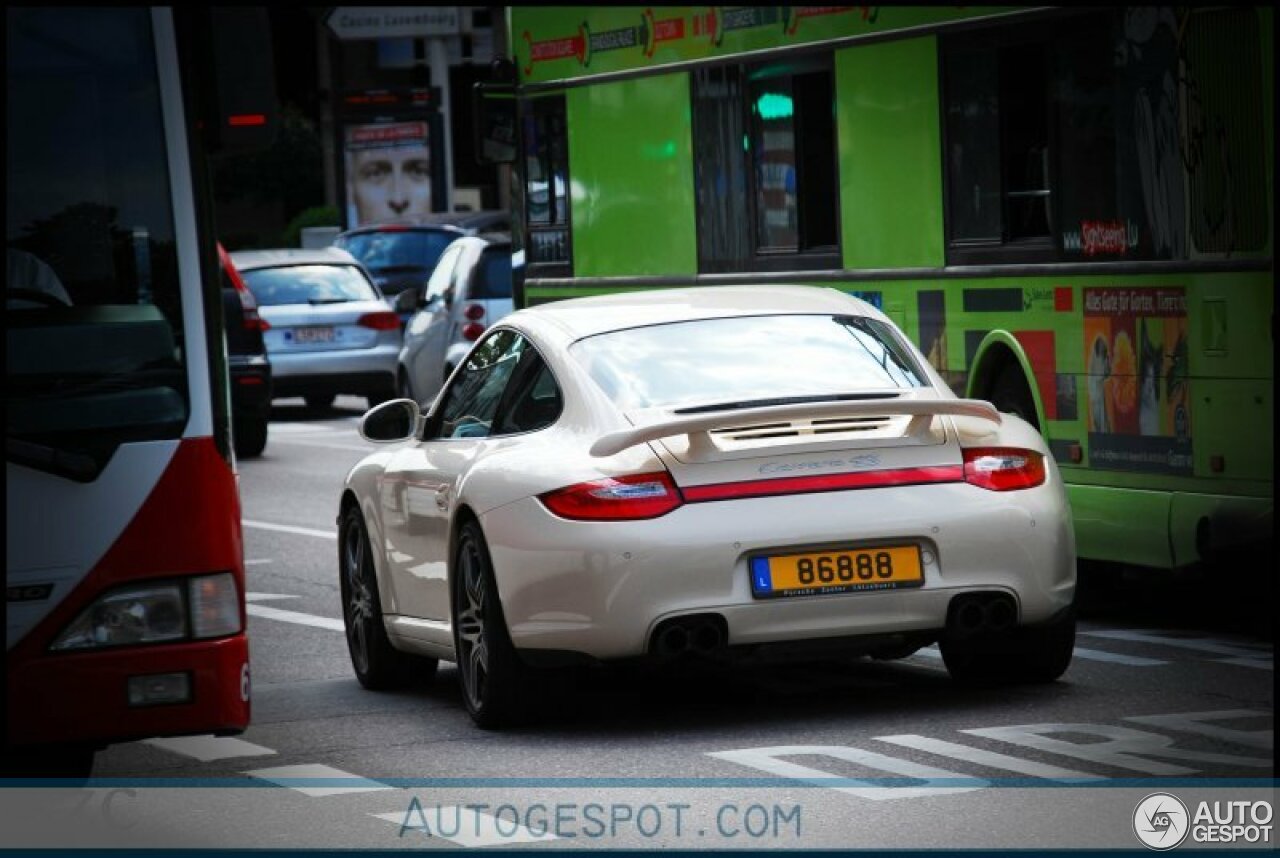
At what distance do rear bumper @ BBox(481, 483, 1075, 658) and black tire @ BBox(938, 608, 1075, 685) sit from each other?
363mm

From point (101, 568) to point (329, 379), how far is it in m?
20.1

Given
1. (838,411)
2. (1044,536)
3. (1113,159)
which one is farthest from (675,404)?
(1113,159)

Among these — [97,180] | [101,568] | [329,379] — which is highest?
[97,180]

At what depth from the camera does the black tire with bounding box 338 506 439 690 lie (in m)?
10.6

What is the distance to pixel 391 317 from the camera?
27094 mm

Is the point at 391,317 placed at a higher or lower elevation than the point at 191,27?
lower

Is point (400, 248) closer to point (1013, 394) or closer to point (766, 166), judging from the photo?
point (766, 166)

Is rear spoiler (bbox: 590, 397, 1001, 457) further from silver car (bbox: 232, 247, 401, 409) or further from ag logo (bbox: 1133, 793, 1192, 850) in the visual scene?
silver car (bbox: 232, 247, 401, 409)

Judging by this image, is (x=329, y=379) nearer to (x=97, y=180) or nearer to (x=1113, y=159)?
(x=1113, y=159)

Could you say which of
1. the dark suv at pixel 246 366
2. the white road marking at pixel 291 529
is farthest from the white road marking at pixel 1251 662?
the dark suv at pixel 246 366

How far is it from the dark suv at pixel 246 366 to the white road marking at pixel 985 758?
1429 cm

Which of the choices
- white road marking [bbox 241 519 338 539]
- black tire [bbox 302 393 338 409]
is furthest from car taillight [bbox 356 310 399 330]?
white road marking [bbox 241 519 338 539]

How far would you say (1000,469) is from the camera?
902 cm

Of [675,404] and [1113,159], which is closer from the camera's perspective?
[675,404]
